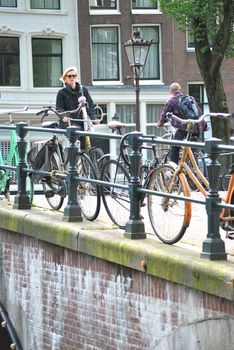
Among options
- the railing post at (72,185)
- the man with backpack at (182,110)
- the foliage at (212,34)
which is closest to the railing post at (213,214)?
the railing post at (72,185)

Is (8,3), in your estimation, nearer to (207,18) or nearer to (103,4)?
(103,4)

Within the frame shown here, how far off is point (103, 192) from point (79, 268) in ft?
3.04

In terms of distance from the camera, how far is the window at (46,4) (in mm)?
31500

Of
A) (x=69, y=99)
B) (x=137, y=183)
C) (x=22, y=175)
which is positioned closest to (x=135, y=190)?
(x=137, y=183)

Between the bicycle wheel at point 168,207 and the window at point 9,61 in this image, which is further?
the window at point 9,61

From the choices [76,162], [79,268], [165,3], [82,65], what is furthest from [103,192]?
[82,65]

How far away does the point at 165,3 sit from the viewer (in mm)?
23016

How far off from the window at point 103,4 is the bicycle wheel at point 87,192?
2311 cm

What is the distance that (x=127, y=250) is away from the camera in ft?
23.5

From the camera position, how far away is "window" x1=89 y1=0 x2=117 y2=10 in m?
31.7

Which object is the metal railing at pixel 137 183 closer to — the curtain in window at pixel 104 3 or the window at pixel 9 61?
the window at pixel 9 61

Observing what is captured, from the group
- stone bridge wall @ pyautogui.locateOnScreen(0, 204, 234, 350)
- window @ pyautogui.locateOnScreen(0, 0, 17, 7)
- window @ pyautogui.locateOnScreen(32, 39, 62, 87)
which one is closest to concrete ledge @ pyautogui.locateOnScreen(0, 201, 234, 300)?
stone bridge wall @ pyautogui.locateOnScreen(0, 204, 234, 350)

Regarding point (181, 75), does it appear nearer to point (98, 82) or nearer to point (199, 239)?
point (98, 82)

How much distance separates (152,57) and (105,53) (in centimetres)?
166
